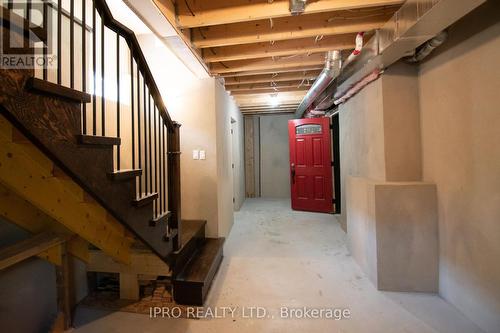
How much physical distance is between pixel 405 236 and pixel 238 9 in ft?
8.15

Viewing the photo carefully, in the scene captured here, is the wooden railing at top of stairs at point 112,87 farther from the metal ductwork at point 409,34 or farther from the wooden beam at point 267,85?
the metal ductwork at point 409,34

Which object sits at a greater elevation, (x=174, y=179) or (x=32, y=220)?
(x=174, y=179)

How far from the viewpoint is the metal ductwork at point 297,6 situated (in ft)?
5.43

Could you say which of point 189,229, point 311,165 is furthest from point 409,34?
point 311,165

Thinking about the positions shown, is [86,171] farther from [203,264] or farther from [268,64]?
[268,64]

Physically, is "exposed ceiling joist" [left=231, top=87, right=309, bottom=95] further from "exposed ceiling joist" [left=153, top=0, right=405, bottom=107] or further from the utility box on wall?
the utility box on wall

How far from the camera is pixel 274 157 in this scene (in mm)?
6637

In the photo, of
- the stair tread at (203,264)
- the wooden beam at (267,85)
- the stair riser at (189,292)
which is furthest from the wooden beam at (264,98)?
the stair riser at (189,292)

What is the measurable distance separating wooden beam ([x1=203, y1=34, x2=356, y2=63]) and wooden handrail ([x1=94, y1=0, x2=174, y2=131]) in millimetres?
1138

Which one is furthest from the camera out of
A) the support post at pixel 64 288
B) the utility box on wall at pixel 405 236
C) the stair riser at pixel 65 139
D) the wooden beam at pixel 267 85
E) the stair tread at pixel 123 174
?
the wooden beam at pixel 267 85

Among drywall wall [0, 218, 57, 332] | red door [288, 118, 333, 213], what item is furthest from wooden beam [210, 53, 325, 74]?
drywall wall [0, 218, 57, 332]

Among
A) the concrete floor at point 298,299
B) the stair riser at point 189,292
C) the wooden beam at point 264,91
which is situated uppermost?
the wooden beam at point 264,91

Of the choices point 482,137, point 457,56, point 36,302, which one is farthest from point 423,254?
point 36,302

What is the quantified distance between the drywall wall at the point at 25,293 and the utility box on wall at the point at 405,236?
115 inches
